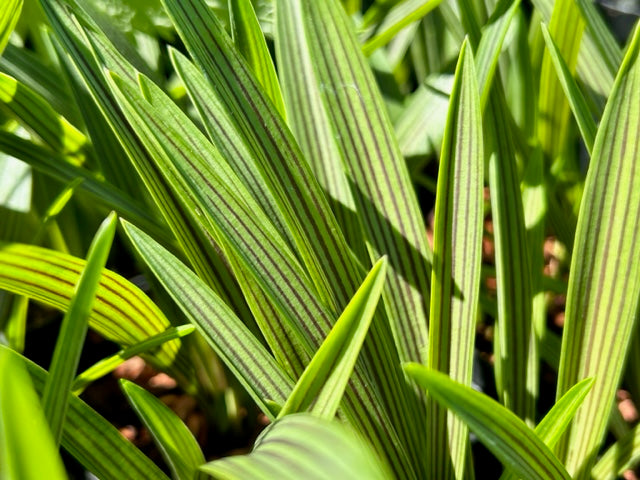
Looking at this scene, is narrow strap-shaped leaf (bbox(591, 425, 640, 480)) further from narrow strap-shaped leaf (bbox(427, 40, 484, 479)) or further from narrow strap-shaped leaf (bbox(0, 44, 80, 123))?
narrow strap-shaped leaf (bbox(0, 44, 80, 123))

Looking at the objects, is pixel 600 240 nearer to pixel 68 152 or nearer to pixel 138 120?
pixel 138 120

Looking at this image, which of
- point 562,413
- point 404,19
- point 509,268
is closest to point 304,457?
point 562,413

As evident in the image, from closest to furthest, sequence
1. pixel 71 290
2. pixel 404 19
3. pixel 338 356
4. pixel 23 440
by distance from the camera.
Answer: pixel 23 440 → pixel 338 356 → pixel 71 290 → pixel 404 19

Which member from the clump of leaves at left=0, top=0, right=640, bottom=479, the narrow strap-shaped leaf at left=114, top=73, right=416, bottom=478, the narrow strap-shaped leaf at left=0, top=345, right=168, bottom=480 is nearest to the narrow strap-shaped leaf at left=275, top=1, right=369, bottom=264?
the clump of leaves at left=0, top=0, right=640, bottom=479

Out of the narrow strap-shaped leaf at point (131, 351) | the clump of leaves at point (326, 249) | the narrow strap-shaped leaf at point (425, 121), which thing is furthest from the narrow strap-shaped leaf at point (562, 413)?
the narrow strap-shaped leaf at point (425, 121)

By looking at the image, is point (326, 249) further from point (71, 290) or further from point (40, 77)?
point (40, 77)

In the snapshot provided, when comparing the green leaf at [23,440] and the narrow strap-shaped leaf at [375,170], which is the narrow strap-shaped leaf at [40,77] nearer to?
the narrow strap-shaped leaf at [375,170]
